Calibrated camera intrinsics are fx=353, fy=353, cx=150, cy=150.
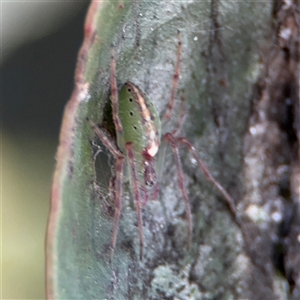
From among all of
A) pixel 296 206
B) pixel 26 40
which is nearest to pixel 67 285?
pixel 296 206

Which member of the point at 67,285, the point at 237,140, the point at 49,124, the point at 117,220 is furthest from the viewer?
the point at 49,124

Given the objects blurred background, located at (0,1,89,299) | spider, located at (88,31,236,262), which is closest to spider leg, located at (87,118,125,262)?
spider, located at (88,31,236,262)

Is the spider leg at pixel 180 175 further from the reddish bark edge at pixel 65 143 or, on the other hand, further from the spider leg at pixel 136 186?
the reddish bark edge at pixel 65 143

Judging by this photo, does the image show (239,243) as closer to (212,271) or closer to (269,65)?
(212,271)

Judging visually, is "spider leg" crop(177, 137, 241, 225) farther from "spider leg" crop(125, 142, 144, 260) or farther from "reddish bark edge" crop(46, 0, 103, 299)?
"reddish bark edge" crop(46, 0, 103, 299)

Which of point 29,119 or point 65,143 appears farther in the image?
point 29,119

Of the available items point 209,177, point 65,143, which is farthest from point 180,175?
point 65,143

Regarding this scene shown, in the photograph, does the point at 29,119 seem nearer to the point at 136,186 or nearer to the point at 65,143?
the point at 136,186
